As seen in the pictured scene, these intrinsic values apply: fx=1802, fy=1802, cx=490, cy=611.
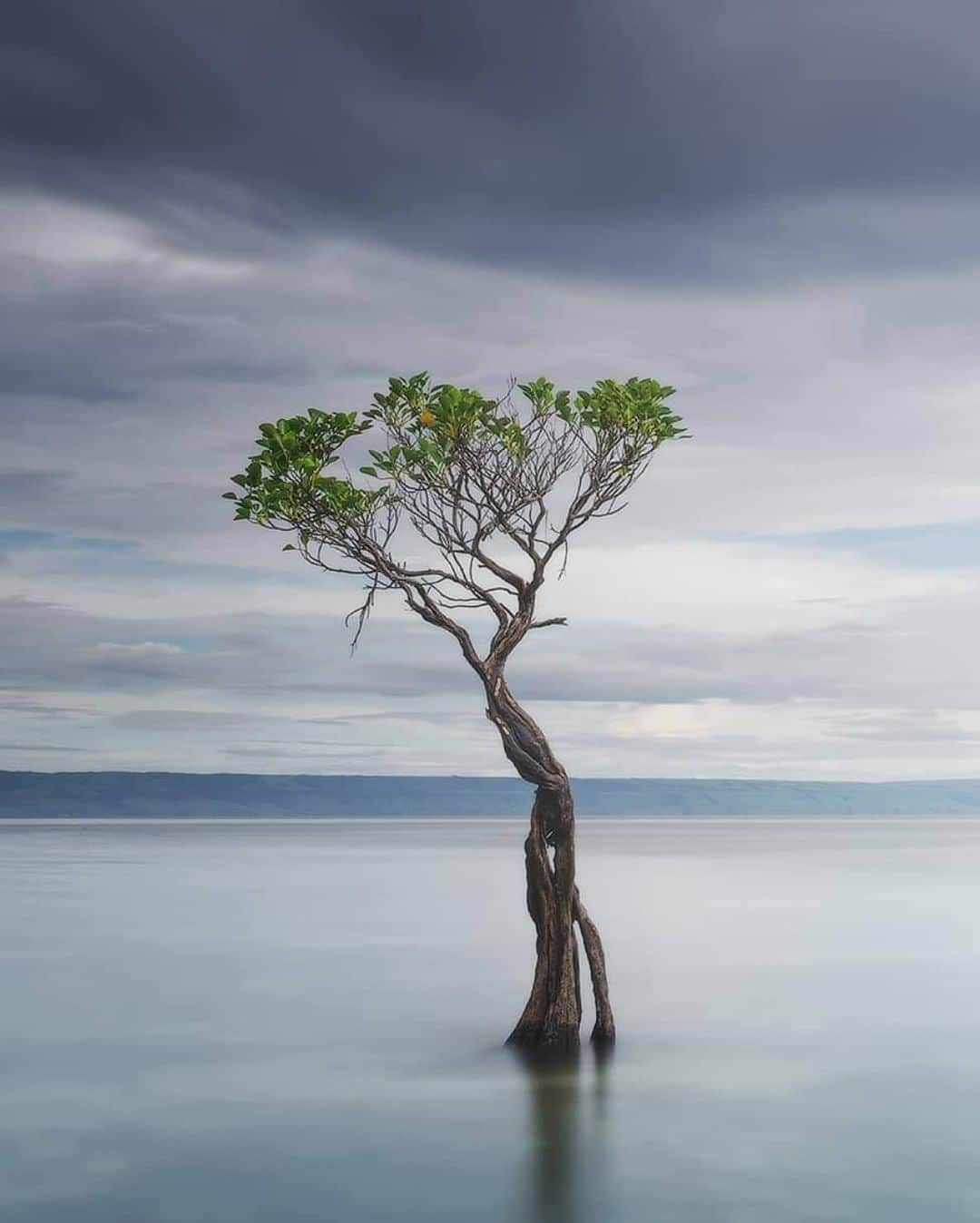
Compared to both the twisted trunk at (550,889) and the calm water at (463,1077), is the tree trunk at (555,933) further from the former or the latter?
the calm water at (463,1077)

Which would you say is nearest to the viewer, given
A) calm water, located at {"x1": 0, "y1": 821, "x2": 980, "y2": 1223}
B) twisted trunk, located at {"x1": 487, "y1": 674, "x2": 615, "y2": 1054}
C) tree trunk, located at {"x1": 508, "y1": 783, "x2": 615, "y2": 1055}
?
calm water, located at {"x1": 0, "y1": 821, "x2": 980, "y2": 1223}

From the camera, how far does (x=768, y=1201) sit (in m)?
14.0

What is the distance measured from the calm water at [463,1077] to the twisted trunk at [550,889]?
0.66 metres

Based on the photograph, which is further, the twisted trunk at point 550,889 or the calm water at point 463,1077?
the twisted trunk at point 550,889

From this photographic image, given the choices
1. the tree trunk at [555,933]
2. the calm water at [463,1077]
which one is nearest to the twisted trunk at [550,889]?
the tree trunk at [555,933]

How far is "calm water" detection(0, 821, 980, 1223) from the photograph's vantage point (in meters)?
14.4

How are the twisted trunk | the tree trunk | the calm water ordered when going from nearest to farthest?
the calm water < the twisted trunk < the tree trunk

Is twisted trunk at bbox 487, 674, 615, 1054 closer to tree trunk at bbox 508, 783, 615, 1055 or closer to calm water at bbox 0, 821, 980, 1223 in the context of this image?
tree trunk at bbox 508, 783, 615, 1055

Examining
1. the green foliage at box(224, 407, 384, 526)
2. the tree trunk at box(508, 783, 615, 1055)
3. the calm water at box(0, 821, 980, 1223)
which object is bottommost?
the calm water at box(0, 821, 980, 1223)

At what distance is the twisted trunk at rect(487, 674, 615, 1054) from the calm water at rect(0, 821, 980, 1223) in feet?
2.18

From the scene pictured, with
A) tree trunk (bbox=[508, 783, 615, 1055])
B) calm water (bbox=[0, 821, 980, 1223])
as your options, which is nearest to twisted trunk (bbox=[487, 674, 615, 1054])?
tree trunk (bbox=[508, 783, 615, 1055])

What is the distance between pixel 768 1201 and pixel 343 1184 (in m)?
3.36

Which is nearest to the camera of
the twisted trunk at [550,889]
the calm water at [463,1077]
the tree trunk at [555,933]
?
the calm water at [463,1077]

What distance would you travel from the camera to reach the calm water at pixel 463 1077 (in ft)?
47.3
